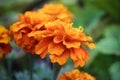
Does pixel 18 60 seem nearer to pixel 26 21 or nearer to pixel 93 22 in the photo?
pixel 93 22

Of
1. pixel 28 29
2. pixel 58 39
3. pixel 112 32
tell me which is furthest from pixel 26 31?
pixel 112 32

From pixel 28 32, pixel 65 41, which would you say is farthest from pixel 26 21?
pixel 65 41

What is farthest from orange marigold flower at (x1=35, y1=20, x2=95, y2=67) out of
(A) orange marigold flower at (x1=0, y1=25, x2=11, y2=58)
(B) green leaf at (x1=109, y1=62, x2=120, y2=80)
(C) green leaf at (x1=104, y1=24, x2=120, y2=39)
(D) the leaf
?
(C) green leaf at (x1=104, y1=24, x2=120, y2=39)

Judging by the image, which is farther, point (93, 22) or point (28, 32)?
point (93, 22)

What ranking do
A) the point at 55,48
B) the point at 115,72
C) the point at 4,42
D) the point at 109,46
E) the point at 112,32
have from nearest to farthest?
the point at 55,48 < the point at 4,42 < the point at 115,72 < the point at 109,46 < the point at 112,32

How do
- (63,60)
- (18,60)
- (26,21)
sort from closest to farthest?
(63,60) < (26,21) < (18,60)

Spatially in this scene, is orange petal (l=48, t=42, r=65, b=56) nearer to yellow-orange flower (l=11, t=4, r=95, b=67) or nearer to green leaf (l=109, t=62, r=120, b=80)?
yellow-orange flower (l=11, t=4, r=95, b=67)

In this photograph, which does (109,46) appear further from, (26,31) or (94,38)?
(26,31)
